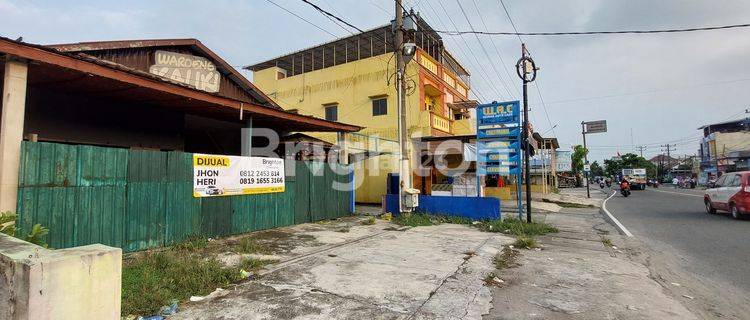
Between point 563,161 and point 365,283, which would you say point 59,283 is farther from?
point 563,161

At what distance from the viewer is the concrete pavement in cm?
467

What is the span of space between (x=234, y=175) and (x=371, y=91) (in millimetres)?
12714

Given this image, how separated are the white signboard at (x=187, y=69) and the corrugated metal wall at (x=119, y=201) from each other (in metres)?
4.17

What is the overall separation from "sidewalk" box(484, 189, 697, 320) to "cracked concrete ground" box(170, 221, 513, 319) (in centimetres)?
41

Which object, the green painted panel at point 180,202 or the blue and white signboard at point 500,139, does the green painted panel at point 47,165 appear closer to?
the green painted panel at point 180,202

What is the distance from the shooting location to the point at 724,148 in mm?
50500

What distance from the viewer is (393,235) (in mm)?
9391

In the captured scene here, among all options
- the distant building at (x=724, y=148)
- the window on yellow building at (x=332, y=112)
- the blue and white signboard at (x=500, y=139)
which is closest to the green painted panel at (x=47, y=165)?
the blue and white signboard at (x=500, y=139)

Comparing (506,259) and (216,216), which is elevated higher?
(216,216)

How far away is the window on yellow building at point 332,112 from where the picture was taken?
72.7 feet

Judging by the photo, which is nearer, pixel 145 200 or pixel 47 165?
pixel 47 165

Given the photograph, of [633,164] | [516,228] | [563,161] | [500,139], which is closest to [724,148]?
[633,164]

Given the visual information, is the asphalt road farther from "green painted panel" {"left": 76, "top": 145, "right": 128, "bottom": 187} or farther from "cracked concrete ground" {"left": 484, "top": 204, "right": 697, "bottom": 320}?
"green painted panel" {"left": 76, "top": 145, "right": 128, "bottom": 187}

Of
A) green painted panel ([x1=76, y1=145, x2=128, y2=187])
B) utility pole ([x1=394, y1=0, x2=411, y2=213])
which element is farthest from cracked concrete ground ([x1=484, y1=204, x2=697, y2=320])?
green painted panel ([x1=76, y1=145, x2=128, y2=187])
